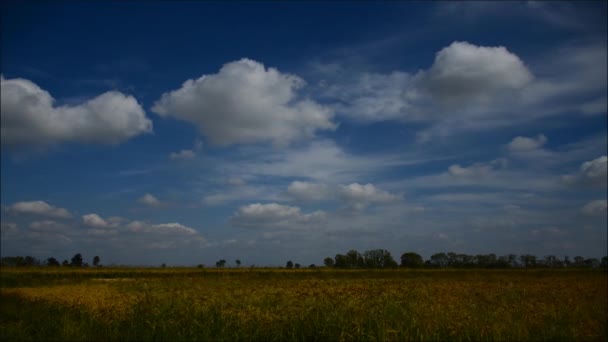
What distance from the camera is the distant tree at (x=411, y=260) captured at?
124 meters

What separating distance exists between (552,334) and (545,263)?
138 m

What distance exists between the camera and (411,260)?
5007 inches

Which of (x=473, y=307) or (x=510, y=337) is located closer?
(x=510, y=337)

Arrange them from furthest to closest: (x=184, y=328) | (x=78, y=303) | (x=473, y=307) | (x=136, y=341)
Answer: (x=78, y=303) → (x=473, y=307) → (x=184, y=328) → (x=136, y=341)

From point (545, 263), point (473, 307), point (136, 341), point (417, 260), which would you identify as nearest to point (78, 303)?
point (136, 341)

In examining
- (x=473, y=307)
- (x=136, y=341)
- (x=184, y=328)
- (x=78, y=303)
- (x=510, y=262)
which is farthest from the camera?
(x=510, y=262)

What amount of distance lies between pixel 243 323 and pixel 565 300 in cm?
1332

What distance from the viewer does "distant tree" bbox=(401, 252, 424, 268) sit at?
4879 inches

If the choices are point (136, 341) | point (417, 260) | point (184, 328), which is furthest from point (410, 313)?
point (417, 260)

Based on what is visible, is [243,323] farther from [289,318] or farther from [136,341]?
[136,341]

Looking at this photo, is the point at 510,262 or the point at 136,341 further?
the point at 510,262

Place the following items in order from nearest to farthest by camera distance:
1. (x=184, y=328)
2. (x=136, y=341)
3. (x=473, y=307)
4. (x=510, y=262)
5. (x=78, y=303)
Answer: (x=136, y=341) < (x=184, y=328) < (x=473, y=307) < (x=78, y=303) < (x=510, y=262)

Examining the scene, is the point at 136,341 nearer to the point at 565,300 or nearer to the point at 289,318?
the point at 289,318

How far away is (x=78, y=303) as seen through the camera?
15.5 metres
